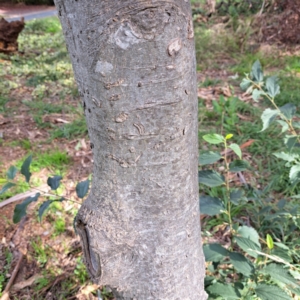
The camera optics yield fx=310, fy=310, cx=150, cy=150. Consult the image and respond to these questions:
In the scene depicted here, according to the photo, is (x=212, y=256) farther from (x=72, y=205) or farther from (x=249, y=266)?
(x=72, y=205)

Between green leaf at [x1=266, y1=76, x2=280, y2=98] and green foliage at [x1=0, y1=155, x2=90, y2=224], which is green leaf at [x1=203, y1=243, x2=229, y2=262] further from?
green leaf at [x1=266, y1=76, x2=280, y2=98]

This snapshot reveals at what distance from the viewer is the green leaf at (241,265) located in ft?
3.10

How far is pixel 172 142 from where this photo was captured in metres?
0.62

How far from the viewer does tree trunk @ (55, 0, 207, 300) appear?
0.50 metres

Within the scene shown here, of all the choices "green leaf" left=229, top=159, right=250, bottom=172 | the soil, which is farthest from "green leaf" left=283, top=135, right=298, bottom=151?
the soil

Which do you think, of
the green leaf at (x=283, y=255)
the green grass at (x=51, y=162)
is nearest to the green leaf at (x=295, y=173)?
the green leaf at (x=283, y=255)

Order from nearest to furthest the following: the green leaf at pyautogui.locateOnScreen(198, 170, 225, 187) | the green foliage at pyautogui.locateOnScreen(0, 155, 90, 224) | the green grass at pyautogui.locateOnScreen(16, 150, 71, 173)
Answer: the green leaf at pyautogui.locateOnScreen(198, 170, 225, 187)
the green foliage at pyautogui.locateOnScreen(0, 155, 90, 224)
the green grass at pyautogui.locateOnScreen(16, 150, 71, 173)

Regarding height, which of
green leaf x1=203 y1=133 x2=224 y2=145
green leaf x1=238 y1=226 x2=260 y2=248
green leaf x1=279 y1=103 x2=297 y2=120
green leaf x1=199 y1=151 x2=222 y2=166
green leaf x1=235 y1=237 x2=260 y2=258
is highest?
green leaf x1=203 y1=133 x2=224 y2=145

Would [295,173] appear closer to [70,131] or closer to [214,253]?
[214,253]

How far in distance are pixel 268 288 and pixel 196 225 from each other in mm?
349

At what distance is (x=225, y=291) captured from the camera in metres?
0.99

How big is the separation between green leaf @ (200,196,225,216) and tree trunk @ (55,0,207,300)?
0.19 metres

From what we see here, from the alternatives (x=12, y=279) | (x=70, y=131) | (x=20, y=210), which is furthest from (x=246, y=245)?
(x=70, y=131)

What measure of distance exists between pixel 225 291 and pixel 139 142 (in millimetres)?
664
